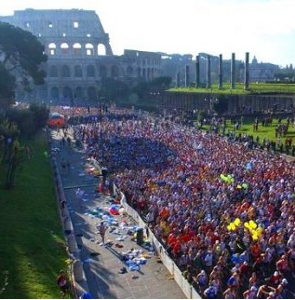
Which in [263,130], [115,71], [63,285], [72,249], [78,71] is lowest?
[72,249]

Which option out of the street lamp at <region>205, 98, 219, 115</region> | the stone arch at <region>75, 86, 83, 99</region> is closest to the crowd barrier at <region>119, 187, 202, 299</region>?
the street lamp at <region>205, 98, 219, 115</region>

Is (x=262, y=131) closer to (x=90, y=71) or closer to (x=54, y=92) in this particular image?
(x=90, y=71)

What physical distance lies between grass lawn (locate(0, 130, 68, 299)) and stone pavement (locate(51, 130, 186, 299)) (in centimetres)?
102

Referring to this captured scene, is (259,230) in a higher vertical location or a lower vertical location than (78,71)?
lower

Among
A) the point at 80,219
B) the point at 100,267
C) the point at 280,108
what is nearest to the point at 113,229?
the point at 80,219

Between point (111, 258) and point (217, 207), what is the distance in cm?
494

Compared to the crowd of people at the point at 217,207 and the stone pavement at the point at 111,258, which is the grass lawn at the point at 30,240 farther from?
the crowd of people at the point at 217,207

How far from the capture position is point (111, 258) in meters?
19.0

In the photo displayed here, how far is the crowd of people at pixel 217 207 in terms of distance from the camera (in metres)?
15.3

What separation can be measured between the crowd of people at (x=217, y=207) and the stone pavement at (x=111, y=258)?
32.6 inches

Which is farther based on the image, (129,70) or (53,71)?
(129,70)

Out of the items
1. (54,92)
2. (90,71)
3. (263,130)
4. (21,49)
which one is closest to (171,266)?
(263,130)

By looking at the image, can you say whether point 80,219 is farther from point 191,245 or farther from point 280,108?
point 280,108

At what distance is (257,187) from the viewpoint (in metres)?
23.5
